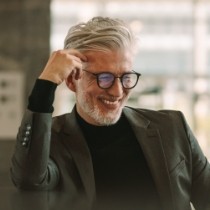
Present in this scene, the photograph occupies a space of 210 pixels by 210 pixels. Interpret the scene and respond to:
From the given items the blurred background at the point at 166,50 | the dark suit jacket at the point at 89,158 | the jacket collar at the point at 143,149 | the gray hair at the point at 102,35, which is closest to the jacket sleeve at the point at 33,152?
the dark suit jacket at the point at 89,158

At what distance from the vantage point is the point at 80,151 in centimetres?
140

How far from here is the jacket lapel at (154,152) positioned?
51.5 inches

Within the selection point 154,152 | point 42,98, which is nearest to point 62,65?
point 42,98

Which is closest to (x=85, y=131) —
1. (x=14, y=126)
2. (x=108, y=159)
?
(x=108, y=159)

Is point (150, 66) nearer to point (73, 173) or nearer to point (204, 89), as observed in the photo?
point (204, 89)

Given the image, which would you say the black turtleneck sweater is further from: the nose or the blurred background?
the blurred background

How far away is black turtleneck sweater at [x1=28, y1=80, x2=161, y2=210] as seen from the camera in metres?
1.27

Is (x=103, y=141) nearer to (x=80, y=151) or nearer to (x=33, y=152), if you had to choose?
(x=80, y=151)

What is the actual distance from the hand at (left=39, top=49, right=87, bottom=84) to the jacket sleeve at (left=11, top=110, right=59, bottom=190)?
0.10m

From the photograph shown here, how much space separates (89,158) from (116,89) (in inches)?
7.9

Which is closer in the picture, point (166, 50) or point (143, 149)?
point (143, 149)

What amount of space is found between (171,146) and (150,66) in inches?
162

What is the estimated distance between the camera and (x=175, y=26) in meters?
5.68

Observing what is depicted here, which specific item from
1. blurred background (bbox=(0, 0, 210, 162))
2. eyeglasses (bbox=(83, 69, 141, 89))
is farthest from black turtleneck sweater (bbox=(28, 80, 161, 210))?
blurred background (bbox=(0, 0, 210, 162))
